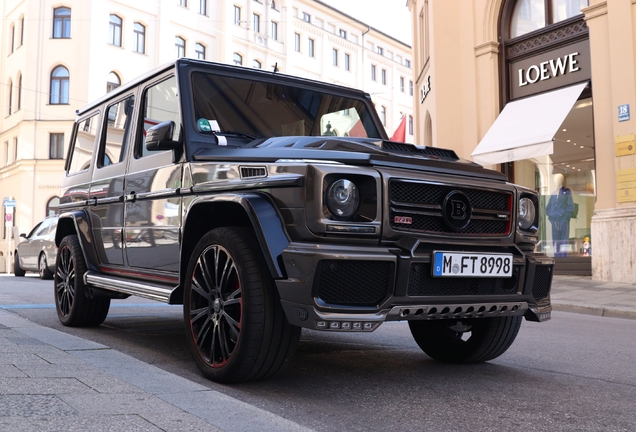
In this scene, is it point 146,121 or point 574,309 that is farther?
point 574,309

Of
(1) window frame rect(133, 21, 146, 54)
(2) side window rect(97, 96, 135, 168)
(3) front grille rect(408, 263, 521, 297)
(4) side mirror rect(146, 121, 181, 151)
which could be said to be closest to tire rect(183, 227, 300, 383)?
(3) front grille rect(408, 263, 521, 297)

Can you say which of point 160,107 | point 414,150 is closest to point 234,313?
point 414,150

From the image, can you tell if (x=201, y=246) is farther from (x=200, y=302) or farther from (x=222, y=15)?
(x=222, y=15)

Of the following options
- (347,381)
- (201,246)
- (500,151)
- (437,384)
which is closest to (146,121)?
(201,246)

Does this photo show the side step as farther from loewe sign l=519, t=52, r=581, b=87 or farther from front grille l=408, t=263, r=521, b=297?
loewe sign l=519, t=52, r=581, b=87

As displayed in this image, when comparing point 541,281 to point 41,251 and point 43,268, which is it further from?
point 41,251

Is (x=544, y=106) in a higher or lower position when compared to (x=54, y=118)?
lower

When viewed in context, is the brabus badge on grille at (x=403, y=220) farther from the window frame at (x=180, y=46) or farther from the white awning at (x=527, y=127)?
the window frame at (x=180, y=46)

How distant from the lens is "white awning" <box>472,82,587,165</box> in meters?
13.4

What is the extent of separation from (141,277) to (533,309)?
8.59 feet

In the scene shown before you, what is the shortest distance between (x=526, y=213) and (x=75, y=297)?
375 centimetres

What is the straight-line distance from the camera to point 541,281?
12.7ft

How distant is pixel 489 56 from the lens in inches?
633

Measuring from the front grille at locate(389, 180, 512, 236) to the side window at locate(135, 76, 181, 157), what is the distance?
5.59ft
